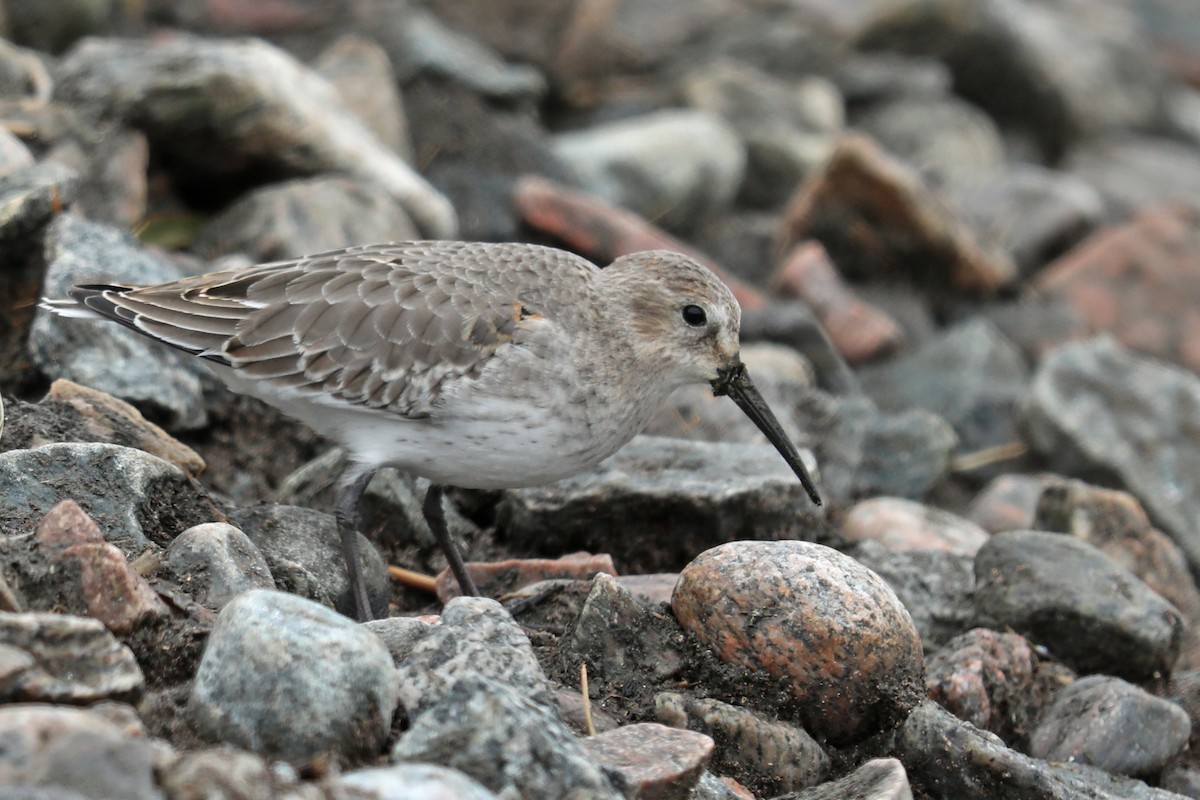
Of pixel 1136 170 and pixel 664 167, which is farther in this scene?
pixel 1136 170

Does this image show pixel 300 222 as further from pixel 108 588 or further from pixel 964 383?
pixel 964 383

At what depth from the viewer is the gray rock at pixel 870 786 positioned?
4375 mm

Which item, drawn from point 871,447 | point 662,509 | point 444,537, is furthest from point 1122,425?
point 444,537

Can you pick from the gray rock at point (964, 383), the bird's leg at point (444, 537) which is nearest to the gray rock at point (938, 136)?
the gray rock at point (964, 383)

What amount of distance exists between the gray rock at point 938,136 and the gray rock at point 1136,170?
1.28 metres

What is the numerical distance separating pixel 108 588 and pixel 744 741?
229cm

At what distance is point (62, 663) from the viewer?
3.74 meters

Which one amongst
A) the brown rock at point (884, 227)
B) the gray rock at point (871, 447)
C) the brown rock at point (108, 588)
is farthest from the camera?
the brown rock at point (884, 227)

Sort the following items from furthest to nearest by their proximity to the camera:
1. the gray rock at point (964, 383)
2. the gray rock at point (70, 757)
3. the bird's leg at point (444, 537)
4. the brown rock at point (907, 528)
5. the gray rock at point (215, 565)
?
1. the gray rock at point (964, 383)
2. the brown rock at point (907, 528)
3. the bird's leg at point (444, 537)
4. the gray rock at point (215, 565)
5. the gray rock at point (70, 757)

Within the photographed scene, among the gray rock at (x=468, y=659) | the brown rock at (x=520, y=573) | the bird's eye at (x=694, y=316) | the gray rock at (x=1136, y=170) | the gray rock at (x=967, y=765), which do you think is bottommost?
the gray rock at (x=1136, y=170)

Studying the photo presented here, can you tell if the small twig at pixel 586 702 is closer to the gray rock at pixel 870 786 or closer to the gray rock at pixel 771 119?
the gray rock at pixel 870 786

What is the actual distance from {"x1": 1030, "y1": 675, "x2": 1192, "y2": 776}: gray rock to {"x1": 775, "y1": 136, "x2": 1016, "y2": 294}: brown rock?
6443 millimetres

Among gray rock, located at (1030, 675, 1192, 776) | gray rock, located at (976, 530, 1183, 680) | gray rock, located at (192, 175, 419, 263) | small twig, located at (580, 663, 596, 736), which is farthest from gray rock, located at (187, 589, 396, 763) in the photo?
gray rock, located at (192, 175, 419, 263)

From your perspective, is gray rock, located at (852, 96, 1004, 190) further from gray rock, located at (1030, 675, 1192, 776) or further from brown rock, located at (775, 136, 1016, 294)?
gray rock, located at (1030, 675, 1192, 776)
